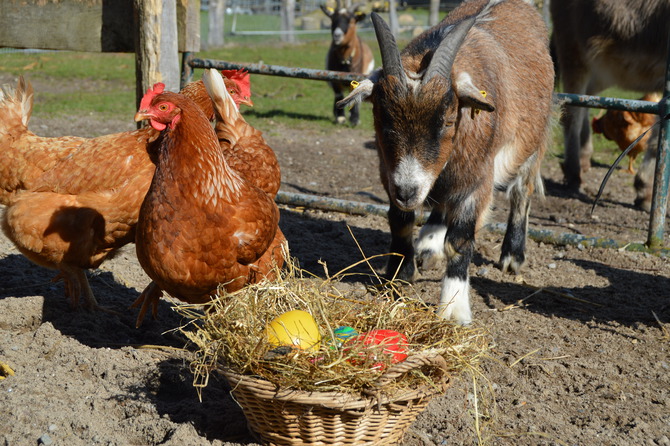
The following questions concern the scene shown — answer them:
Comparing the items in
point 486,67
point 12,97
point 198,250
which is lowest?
point 198,250

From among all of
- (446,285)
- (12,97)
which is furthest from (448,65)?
(12,97)

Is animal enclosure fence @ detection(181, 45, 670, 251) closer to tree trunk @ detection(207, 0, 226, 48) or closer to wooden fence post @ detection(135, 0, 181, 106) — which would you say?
wooden fence post @ detection(135, 0, 181, 106)

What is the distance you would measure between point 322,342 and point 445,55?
171cm

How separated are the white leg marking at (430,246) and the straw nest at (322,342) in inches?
66.0

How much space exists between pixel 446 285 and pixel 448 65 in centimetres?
127

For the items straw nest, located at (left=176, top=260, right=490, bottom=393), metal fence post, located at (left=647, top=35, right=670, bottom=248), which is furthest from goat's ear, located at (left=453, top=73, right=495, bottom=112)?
metal fence post, located at (left=647, top=35, right=670, bottom=248)

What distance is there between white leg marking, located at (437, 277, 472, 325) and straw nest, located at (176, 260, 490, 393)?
37.0 inches

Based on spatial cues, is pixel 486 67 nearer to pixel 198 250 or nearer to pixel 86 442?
pixel 198 250

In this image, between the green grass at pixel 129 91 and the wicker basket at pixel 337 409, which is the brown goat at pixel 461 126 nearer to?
the wicker basket at pixel 337 409

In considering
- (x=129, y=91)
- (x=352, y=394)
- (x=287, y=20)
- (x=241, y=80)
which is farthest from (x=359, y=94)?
(x=287, y=20)

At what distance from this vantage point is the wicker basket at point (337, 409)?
2.38m

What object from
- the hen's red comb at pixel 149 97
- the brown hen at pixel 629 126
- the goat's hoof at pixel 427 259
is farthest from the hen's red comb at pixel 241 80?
the brown hen at pixel 629 126

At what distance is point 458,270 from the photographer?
13.2 ft

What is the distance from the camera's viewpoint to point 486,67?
13.6 ft
